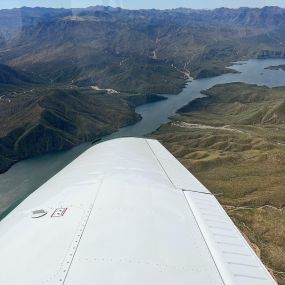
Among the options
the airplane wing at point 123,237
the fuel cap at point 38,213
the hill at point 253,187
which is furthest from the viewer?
the hill at point 253,187

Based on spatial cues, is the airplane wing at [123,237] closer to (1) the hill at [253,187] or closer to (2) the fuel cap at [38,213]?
(2) the fuel cap at [38,213]

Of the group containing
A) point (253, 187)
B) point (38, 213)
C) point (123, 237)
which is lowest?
point (253, 187)

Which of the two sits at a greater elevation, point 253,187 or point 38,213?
point 38,213

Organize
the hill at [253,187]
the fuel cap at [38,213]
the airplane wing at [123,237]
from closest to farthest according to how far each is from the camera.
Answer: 1. the airplane wing at [123,237]
2. the fuel cap at [38,213]
3. the hill at [253,187]

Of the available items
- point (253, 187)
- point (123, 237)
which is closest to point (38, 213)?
point (123, 237)

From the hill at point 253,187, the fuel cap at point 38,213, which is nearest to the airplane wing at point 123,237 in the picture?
the fuel cap at point 38,213

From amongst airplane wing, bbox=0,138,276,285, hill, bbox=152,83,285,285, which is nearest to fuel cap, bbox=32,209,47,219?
airplane wing, bbox=0,138,276,285

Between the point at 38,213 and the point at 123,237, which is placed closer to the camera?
the point at 123,237

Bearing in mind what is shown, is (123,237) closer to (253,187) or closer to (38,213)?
(38,213)

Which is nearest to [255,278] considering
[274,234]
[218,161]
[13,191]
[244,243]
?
[244,243]
